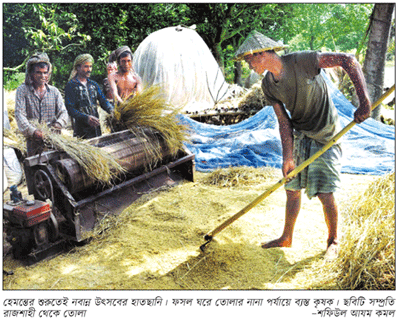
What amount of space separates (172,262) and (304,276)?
3.68 ft

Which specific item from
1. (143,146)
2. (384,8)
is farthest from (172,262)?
(384,8)

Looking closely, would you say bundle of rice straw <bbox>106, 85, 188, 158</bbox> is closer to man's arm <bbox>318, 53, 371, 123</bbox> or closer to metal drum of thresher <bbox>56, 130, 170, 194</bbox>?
metal drum of thresher <bbox>56, 130, 170, 194</bbox>

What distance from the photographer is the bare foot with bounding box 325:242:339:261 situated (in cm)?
288

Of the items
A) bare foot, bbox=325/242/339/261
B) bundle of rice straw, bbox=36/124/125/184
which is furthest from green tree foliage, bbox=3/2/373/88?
bare foot, bbox=325/242/339/261

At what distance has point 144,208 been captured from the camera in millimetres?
4199

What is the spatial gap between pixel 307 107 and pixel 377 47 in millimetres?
4735

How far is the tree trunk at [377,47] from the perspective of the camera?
20.6 ft

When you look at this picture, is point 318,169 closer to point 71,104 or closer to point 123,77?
point 71,104

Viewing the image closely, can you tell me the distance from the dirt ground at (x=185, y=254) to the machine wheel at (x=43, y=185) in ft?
1.94

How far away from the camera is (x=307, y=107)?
109 inches

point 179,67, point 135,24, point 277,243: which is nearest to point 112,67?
point 277,243

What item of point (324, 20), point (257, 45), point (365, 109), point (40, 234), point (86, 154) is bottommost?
point (40, 234)

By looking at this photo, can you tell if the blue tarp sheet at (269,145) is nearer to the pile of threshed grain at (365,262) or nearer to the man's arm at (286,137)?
the man's arm at (286,137)

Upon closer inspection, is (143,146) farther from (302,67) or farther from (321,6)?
(321,6)
